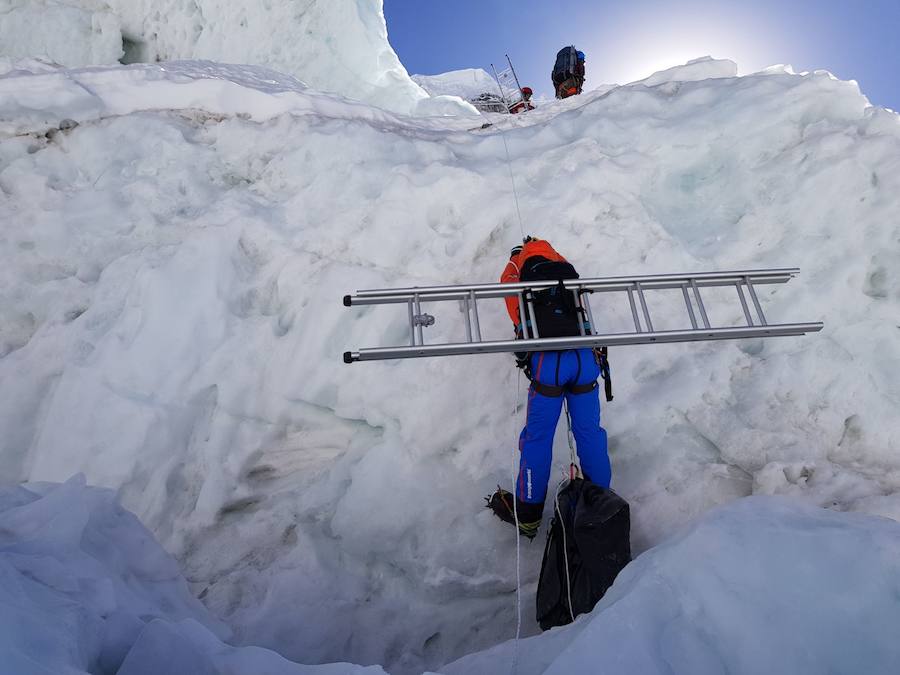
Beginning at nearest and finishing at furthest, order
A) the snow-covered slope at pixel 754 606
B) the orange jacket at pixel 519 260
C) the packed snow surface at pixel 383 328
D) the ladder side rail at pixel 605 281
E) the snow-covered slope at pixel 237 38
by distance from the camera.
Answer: the snow-covered slope at pixel 754 606 → the ladder side rail at pixel 605 281 → the packed snow surface at pixel 383 328 → the orange jacket at pixel 519 260 → the snow-covered slope at pixel 237 38

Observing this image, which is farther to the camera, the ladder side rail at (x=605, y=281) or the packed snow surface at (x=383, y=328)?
the packed snow surface at (x=383, y=328)

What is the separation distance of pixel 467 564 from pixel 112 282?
140 inches

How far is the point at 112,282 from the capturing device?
14.1 feet

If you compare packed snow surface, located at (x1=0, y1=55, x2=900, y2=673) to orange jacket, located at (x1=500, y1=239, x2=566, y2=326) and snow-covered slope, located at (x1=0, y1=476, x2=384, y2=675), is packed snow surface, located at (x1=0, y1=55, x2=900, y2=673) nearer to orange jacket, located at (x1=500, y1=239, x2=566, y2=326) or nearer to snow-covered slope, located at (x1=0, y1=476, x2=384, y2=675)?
snow-covered slope, located at (x1=0, y1=476, x2=384, y2=675)

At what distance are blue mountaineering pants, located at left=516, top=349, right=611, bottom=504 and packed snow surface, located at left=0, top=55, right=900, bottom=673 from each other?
420 millimetres

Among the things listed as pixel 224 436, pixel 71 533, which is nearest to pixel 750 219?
pixel 224 436

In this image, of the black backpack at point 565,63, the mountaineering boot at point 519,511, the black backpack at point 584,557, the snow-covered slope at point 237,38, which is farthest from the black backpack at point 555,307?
the snow-covered slope at point 237,38

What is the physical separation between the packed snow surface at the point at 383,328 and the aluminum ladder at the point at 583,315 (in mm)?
832

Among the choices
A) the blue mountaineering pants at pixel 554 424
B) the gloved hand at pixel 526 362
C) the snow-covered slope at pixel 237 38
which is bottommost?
the blue mountaineering pants at pixel 554 424

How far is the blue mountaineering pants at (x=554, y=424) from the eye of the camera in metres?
3.30

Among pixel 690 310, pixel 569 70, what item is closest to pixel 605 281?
pixel 690 310

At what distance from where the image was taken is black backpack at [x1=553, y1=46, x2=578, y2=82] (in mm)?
11227

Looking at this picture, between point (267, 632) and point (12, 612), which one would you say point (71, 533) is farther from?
point (267, 632)

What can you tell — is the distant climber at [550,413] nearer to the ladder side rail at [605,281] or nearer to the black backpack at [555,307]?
the black backpack at [555,307]
